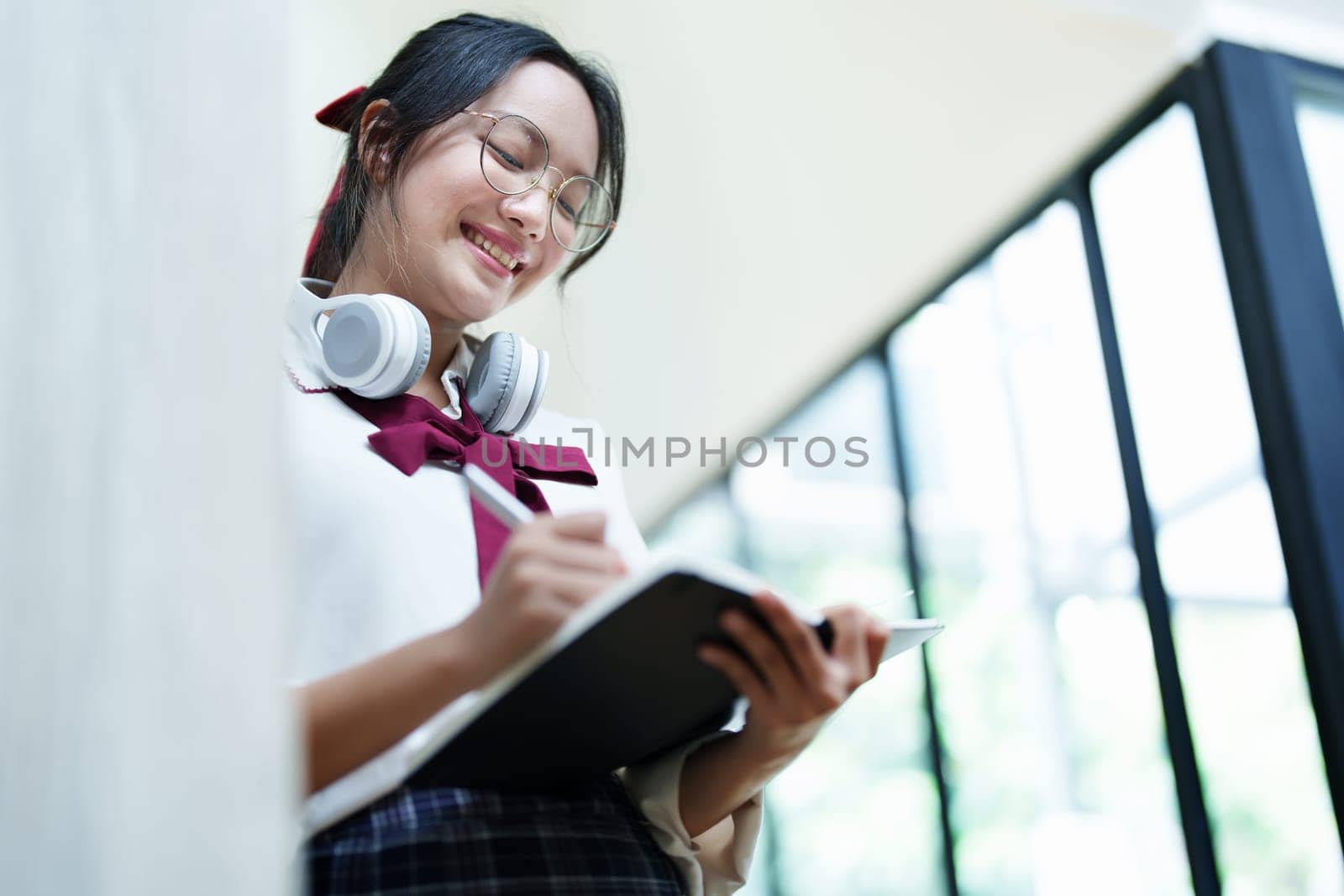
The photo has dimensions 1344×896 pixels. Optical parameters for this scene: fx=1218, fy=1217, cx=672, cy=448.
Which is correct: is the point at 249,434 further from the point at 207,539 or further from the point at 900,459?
the point at 900,459

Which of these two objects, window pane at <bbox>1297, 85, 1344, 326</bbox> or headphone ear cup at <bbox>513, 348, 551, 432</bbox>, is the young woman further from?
window pane at <bbox>1297, 85, 1344, 326</bbox>

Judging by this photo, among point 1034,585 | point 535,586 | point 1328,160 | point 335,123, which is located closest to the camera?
point 535,586

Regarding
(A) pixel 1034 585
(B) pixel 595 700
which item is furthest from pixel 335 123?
(A) pixel 1034 585

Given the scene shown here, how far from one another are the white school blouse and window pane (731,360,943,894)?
9.38 feet

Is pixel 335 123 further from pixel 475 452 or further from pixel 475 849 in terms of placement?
pixel 475 849

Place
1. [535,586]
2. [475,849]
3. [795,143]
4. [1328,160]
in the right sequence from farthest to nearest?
[795,143], [1328,160], [475,849], [535,586]

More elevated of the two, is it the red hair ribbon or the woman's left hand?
the red hair ribbon

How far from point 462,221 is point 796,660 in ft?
2.10

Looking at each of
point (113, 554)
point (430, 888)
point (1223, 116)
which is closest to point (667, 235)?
point (1223, 116)

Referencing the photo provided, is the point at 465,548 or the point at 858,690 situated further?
the point at 858,690

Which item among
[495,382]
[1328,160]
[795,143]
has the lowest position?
[495,382]

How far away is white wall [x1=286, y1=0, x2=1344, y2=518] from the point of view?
10.1ft

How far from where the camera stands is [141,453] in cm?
53

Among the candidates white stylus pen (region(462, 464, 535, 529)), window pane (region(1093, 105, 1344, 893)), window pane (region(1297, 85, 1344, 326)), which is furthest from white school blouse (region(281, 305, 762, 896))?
window pane (region(1297, 85, 1344, 326))
